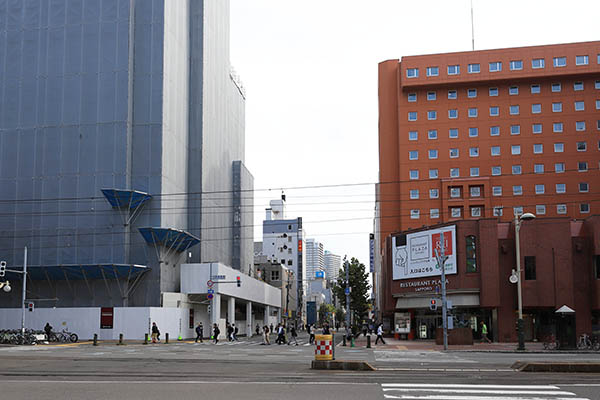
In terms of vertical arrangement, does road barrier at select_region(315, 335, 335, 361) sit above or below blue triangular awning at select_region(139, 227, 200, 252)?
below

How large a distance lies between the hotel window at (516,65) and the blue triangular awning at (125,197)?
4688 cm

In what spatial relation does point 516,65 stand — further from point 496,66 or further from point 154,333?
point 154,333

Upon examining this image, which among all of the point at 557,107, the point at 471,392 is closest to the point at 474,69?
the point at 557,107

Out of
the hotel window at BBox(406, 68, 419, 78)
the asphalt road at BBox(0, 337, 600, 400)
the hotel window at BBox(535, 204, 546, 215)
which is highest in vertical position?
the hotel window at BBox(406, 68, 419, 78)

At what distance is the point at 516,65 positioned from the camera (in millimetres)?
78750

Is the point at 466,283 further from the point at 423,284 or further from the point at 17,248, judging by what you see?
the point at 17,248

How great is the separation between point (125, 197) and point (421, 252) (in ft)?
88.2

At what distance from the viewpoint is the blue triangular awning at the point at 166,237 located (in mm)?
58750

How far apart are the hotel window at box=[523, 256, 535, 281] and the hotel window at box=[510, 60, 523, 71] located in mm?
36267

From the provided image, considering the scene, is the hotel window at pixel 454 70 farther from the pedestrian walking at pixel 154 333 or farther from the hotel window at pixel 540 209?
the pedestrian walking at pixel 154 333

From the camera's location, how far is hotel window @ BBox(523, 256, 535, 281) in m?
49.7

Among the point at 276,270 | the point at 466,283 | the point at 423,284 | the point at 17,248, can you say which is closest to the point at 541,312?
the point at 466,283

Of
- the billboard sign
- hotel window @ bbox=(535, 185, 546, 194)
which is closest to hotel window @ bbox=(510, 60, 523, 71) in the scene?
hotel window @ bbox=(535, 185, 546, 194)

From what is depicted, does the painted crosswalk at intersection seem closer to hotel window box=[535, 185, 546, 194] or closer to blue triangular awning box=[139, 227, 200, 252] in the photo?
blue triangular awning box=[139, 227, 200, 252]
